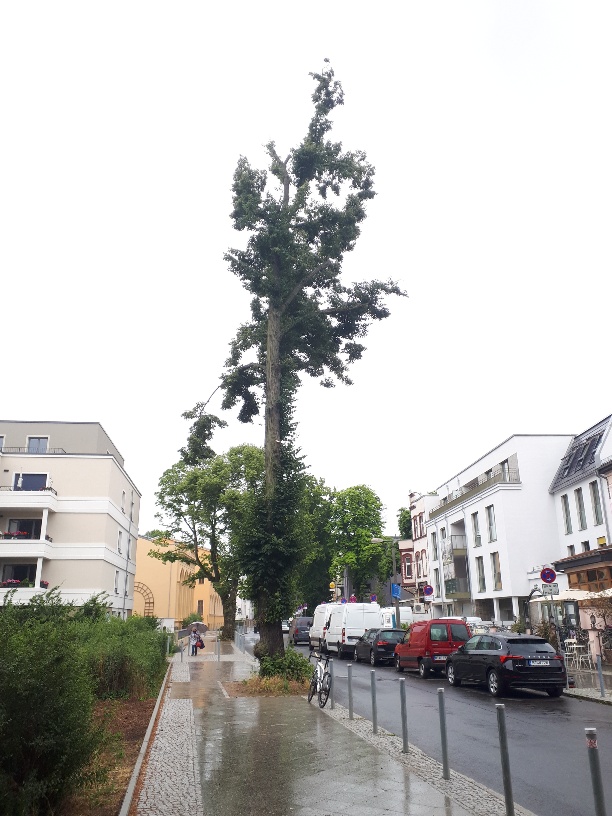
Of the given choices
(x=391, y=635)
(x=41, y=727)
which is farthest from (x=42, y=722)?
(x=391, y=635)

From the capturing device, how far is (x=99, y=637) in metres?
16.5

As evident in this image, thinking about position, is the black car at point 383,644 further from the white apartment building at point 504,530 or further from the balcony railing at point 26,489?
the balcony railing at point 26,489

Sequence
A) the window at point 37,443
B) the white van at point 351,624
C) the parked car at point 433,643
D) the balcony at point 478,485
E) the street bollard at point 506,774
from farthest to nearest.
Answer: the window at point 37,443 → the balcony at point 478,485 → the white van at point 351,624 → the parked car at point 433,643 → the street bollard at point 506,774

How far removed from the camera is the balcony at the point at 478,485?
133ft

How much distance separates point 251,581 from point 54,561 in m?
24.6

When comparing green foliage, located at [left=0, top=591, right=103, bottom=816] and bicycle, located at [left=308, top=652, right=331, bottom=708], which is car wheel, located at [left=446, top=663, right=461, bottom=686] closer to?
bicycle, located at [left=308, top=652, right=331, bottom=708]

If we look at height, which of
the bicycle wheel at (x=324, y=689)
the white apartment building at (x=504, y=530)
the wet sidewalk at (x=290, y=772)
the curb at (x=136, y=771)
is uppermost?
the white apartment building at (x=504, y=530)

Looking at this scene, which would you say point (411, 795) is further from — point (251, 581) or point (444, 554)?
point (444, 554)

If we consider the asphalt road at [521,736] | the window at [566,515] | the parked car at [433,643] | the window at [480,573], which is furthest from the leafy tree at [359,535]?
the asphalt road at [521,736]

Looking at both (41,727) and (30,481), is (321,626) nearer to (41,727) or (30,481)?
(30,481)

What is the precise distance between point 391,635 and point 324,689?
13617 millimetres

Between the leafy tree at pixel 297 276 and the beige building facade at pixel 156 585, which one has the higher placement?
the leafy tree at pixel 297 276

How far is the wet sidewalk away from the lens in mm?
6652

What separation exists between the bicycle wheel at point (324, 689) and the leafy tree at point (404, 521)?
60.0m
